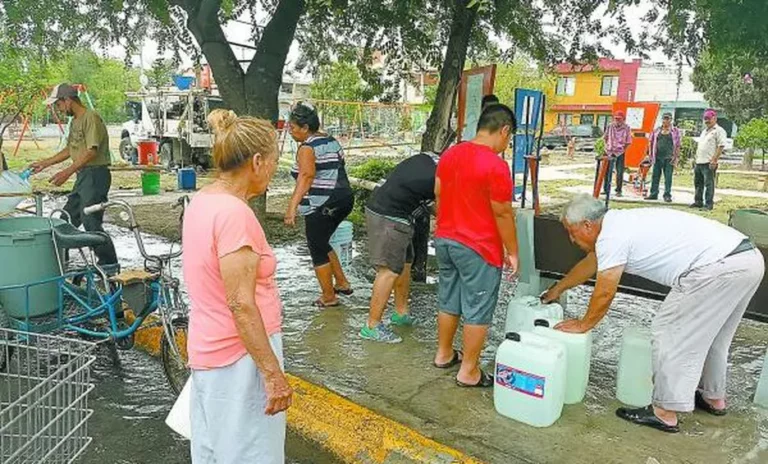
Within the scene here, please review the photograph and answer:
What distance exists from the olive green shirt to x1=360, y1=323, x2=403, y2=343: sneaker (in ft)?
9.58

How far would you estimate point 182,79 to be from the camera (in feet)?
60.3

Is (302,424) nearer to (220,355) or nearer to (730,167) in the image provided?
(220,355)

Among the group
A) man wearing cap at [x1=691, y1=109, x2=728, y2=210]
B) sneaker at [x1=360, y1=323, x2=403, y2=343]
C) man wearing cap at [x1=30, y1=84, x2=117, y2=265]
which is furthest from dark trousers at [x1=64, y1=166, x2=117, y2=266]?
man wearing cap at [x1=691, y1=109, x2=728, y2=210]

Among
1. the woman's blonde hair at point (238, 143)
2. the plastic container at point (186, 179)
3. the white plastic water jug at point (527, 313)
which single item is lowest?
the plastic container at point (186, 179)

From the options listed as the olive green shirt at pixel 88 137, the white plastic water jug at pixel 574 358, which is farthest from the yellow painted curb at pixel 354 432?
the olive green shirt at pixel 88 137

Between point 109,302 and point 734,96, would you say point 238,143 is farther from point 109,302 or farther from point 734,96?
point 734,96

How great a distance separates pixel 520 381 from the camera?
11.1 feet

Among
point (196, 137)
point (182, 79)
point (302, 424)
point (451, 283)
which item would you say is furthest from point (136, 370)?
point (182, 79)

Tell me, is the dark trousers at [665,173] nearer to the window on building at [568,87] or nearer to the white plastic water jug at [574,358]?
the white plastic water jug at [574,358]

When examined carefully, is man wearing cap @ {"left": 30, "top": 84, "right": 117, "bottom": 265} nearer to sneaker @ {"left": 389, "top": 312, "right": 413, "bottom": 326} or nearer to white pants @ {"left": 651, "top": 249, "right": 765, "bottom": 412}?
sneaker @ {"left": 389, "top": 312, "right": 413, "bottom": 326}

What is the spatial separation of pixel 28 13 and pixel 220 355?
582 cm

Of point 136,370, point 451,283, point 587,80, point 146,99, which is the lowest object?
point 136,370

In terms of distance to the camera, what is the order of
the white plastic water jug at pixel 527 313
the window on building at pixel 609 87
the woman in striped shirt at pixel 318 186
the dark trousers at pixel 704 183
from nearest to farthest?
the white plastic water jug at pixel 527 313 < the woman in striped shirt at pixel 318 186 < the dark trousers at pixel 704 183 < the window on building at pixel 609 87

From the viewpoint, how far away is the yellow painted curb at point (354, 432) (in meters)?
3.17
